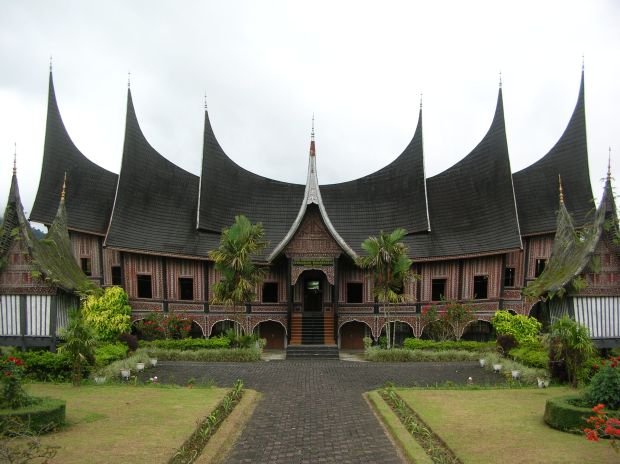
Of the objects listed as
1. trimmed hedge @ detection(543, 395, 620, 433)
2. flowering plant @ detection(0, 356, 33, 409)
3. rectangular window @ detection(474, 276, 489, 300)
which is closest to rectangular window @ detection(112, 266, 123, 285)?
flowering plant @ detection(0, 356, 33, 409)

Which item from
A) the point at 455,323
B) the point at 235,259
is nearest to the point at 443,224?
the point at 455,323

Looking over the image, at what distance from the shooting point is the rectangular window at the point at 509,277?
73.8ft

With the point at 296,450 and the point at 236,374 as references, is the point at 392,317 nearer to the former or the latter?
the point at 236,374

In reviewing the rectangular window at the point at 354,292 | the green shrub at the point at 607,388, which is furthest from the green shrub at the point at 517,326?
the green shrub at the point at 607,388

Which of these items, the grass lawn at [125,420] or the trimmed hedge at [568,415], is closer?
the grass lawn at [125,420]

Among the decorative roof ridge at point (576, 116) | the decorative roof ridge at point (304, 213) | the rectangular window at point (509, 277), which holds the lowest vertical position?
the rectangular window at point (509, 277)

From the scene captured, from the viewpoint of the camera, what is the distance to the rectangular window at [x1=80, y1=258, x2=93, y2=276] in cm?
2259

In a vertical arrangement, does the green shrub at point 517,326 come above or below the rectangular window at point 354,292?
below

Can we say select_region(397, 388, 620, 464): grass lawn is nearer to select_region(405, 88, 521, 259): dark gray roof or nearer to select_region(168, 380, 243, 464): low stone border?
select_region(168, 380, 243, 464): low stone border

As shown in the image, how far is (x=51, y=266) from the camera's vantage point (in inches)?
656

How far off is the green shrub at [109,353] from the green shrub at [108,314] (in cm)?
204

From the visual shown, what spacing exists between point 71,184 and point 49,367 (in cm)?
1142

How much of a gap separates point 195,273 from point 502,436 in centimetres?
1708

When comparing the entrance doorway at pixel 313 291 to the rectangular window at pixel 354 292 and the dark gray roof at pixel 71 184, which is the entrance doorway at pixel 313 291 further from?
the dark gray roof at pixel 71 184
